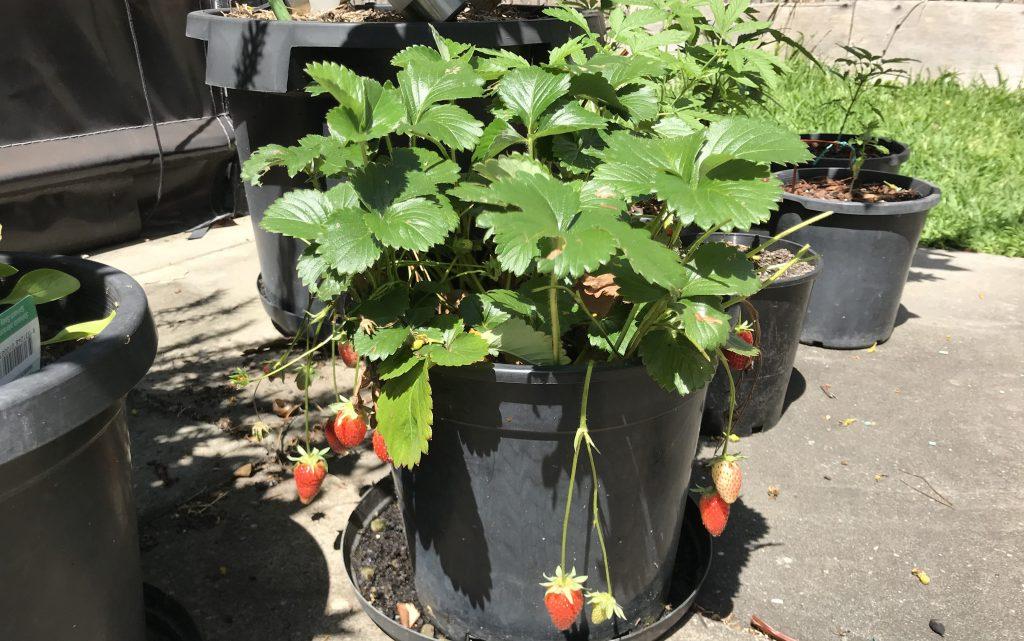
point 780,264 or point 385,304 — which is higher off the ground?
point 385,304

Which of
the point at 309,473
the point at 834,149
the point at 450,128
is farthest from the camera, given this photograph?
the point at 834,149

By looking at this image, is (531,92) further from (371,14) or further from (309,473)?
(371,14)

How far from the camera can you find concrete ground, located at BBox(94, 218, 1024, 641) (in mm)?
1692

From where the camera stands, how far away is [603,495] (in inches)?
52.4

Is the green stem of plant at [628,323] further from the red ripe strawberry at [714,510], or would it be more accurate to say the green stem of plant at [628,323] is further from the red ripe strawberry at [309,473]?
the red ripe strawberry at [309,473]

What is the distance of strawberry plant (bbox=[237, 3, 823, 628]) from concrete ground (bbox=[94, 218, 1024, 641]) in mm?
596

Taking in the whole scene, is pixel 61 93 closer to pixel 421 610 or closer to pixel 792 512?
pixel 421 610

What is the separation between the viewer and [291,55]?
2.11 m

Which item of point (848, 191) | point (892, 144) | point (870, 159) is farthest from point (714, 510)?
point (892, 144)

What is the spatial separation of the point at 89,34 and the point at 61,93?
0.93ft

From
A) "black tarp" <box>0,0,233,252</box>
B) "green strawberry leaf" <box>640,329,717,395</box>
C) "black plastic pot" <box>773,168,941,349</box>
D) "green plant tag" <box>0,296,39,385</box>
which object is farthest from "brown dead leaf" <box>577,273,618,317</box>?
"black tarp" <box>0,0,233,252</box>

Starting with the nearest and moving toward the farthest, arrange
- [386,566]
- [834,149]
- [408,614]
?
[408,614] → [386,566] → [834,149]

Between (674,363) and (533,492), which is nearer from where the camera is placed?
(674,363)

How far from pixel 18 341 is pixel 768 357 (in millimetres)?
1893
